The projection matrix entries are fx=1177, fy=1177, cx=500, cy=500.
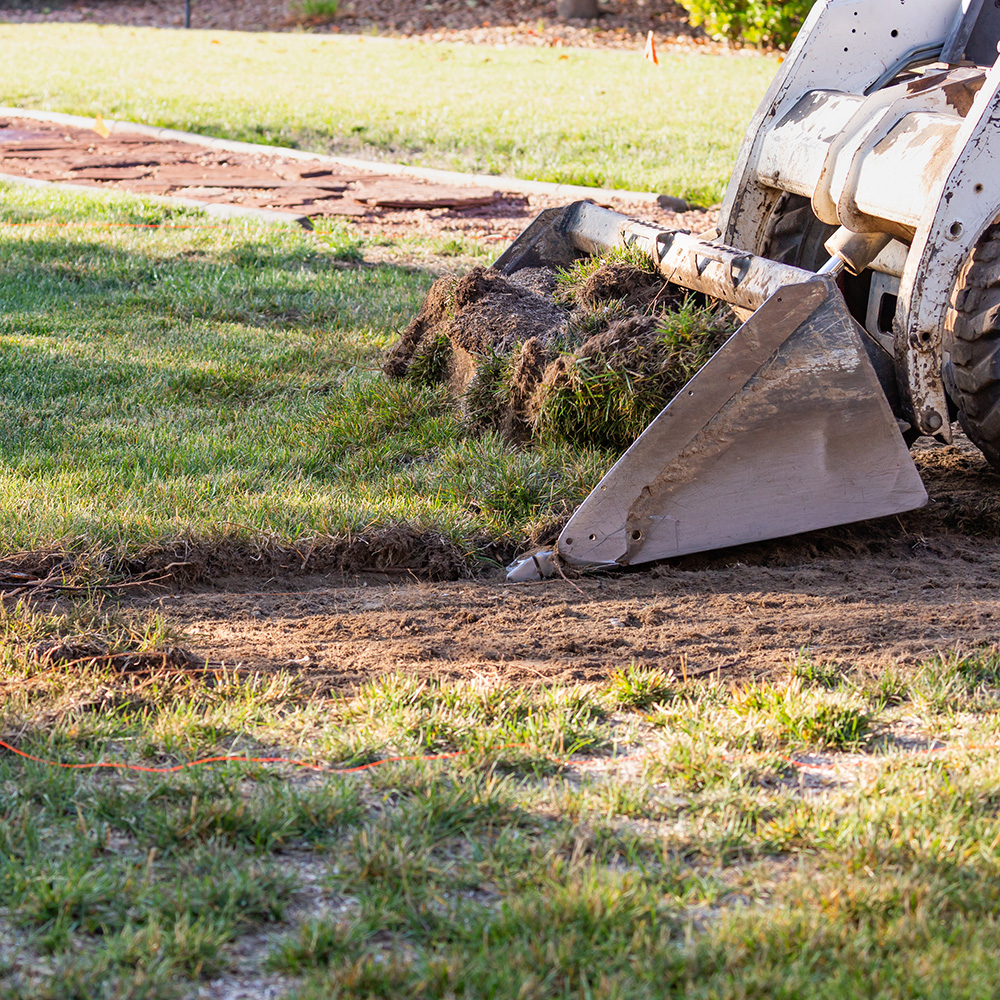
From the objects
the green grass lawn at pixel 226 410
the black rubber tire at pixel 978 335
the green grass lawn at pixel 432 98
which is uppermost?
the green grass lawn at pixel 432 98

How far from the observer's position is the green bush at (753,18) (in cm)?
1991

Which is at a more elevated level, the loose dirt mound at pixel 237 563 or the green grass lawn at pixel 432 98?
the green grass lawn at pixel 432 98

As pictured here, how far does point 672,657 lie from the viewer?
335 cm

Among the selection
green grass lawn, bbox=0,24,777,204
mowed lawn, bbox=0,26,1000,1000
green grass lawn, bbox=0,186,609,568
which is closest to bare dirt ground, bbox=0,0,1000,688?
mowed lawn, bbox=0,26,1000,1000

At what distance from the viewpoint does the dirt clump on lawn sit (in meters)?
4.46

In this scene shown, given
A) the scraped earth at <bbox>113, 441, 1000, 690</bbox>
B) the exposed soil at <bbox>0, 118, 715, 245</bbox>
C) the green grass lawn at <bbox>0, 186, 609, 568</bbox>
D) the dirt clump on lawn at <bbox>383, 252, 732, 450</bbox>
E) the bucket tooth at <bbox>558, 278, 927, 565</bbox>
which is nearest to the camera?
the scraped earth at <bbox>113, 441, 1000, 690</bbox>

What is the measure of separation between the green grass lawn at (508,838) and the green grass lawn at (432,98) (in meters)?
7.31

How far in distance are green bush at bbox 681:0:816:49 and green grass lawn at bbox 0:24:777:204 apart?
23.0 inches

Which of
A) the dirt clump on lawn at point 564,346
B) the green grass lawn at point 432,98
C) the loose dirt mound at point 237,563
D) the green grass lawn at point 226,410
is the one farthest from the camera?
the green grass lawn at point 432,98

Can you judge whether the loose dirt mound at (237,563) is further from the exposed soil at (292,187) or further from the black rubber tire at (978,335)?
the exposed soil at (292,187)

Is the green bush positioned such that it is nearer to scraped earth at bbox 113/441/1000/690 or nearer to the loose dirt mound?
scraped earth at bbox 113/441/1000/690

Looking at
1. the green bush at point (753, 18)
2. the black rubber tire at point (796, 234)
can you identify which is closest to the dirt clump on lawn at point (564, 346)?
the black rubber tire at point (796, 234)

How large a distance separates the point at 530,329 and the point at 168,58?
15598 millimetres

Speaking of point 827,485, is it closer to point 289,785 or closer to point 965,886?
point 965,886
